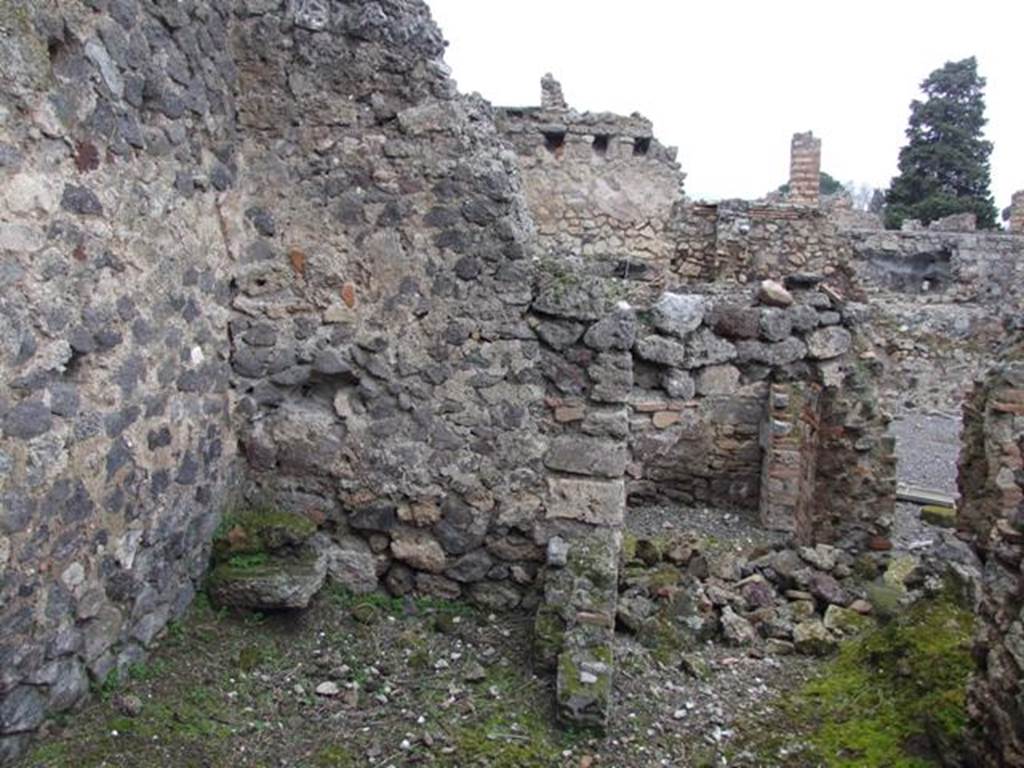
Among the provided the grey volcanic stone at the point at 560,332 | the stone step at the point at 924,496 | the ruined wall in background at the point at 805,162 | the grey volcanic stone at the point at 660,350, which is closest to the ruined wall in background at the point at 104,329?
the grey volcanic stone at the point at 560,332

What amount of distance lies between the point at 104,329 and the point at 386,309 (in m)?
1.44

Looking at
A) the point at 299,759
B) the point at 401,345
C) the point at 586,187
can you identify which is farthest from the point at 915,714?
the point at 586,187

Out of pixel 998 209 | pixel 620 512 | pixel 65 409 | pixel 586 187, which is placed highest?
pixel 998 209

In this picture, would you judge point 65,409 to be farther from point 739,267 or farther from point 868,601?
point 739,267

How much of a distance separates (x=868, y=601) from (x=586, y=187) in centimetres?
765

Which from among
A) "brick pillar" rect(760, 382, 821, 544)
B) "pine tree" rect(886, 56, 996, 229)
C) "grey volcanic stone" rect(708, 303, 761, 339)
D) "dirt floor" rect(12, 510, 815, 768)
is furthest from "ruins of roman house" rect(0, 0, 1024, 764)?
"pine tree" rect(886, 56, 996, 229)

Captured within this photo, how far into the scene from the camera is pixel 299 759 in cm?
331

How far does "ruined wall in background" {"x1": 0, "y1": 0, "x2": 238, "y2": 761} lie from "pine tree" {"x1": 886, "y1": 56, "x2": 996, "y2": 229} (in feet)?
84.4

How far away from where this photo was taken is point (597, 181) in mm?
11414

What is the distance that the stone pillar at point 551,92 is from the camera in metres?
11.7

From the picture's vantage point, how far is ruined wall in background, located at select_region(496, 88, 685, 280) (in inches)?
444

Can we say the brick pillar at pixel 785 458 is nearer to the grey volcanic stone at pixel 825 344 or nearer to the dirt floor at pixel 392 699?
the grey volcanic stone at pixel 825 344

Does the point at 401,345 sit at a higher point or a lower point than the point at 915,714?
higher

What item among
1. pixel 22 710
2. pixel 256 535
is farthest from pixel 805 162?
pixel 22 710
